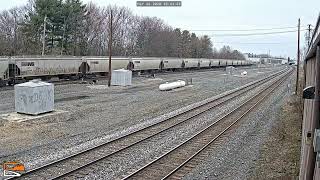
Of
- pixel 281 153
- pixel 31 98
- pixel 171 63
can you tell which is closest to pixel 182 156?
pixel 281 153

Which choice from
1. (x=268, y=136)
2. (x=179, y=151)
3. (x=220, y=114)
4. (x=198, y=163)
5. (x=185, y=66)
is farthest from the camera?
(x=185, y=66)

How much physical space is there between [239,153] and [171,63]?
47.7 m

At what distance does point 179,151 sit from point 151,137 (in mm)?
2210

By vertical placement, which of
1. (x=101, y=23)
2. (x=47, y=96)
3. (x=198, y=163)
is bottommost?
(x=198, y=163)

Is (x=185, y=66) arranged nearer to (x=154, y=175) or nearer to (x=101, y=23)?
(x=101, y=23)

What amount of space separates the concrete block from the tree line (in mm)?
20180

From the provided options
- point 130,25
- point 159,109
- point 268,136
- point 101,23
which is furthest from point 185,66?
point 268,136

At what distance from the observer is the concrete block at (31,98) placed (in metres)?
18.9

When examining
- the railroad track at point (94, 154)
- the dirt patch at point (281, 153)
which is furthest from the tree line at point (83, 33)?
the dirt patch at point (281, 153)

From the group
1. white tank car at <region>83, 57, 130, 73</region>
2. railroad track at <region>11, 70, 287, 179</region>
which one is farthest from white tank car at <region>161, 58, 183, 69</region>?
railroad track at <region>11, 70, 287, 179</region>

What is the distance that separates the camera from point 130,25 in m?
93.9

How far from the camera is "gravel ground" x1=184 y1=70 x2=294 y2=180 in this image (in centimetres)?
1046

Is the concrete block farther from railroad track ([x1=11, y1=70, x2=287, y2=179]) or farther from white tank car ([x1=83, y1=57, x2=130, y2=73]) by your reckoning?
white tank car ([x1=83, y1=57, x2=130, y2=73])

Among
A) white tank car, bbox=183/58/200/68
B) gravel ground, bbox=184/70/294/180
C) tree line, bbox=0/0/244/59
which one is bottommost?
gravel ground, bbox=184/70/294/180
